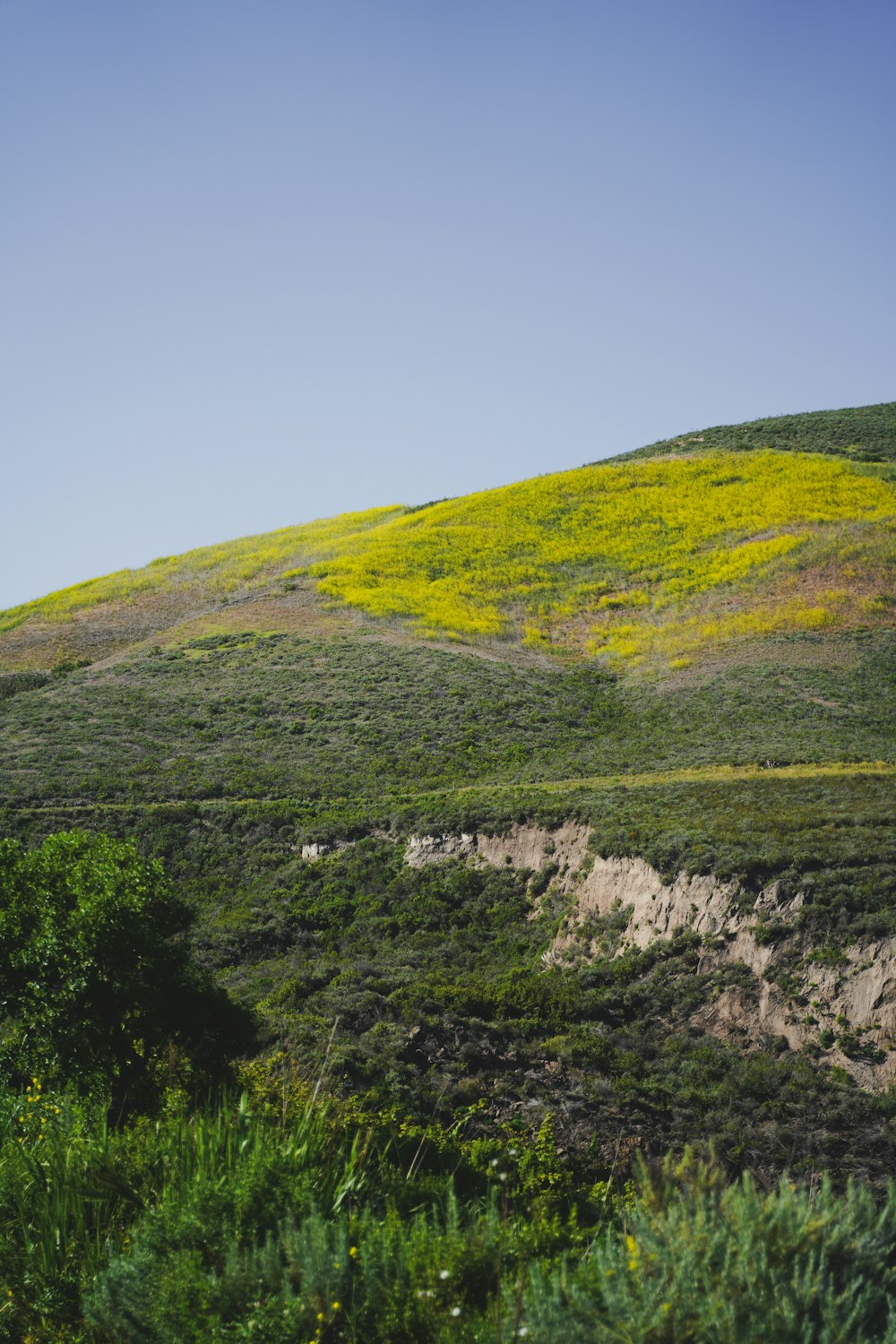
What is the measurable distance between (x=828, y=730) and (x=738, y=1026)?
1731 centimetres

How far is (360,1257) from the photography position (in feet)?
19.7

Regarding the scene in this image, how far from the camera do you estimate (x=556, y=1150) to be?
11.2m

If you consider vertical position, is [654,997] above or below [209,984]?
below

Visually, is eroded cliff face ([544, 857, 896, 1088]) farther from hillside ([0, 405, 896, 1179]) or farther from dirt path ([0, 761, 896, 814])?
dirt path ([0, 761, 896, 814])

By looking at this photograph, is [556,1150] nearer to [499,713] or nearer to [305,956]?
[305,956]

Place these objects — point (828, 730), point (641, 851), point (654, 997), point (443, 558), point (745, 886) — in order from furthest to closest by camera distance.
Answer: point (443, 558) < point (828, 730) < point (641, 851) < point (745, 886) < point (654, 997)

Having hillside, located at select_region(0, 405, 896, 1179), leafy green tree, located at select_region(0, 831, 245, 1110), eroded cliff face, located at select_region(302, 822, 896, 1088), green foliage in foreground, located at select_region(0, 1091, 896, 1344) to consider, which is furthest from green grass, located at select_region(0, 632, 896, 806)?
green foliage in foreground, located at select_region(0, 1091, 896, 1344)

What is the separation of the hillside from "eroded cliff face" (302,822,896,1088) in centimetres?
6

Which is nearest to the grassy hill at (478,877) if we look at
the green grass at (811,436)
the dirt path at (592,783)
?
the dirt path at (592,783)

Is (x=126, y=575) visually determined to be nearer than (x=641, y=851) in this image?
No

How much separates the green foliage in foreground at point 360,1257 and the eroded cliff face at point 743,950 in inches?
256

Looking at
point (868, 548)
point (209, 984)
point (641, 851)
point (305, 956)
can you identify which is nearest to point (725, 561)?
point (868, 548)

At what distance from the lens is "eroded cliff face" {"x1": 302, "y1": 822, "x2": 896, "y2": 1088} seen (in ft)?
42.1

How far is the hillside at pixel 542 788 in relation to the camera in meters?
12.9
